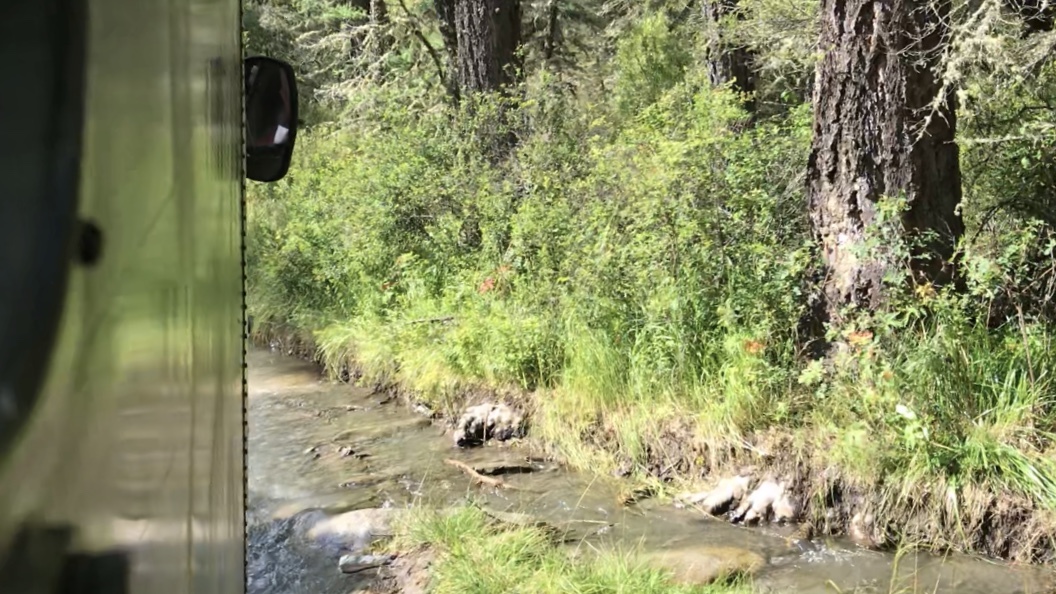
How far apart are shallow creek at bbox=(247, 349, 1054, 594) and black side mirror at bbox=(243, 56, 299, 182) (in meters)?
2.84

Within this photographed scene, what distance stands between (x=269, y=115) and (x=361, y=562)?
10.4 ft

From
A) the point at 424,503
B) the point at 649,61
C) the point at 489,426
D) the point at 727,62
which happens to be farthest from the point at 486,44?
the point at 424,503

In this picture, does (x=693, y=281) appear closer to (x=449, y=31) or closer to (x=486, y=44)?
(x=486, y=44)

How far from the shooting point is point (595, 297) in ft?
22.4

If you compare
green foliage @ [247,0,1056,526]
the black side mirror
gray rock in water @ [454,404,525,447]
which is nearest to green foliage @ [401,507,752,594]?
green foliage @ [247,0,1056,526]

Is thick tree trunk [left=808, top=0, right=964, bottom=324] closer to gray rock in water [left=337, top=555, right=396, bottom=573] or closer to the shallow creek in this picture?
the shallow creek

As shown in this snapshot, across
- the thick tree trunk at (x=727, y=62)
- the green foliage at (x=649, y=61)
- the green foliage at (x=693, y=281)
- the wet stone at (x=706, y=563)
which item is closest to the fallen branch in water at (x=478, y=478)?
the green foliage at (x=693, y=281)

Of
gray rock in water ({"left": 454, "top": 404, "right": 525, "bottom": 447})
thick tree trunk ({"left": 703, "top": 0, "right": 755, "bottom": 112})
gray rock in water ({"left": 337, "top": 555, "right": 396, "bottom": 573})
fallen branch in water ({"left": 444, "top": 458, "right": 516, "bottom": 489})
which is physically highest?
thick tree trunk ({"left": 703, "top": 0, "right": 755, "bottom": 112})

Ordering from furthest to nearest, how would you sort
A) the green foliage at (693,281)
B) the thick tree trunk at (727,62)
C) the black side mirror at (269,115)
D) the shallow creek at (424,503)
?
the thick tree trunk at (727,62) < the green foliage at (693,281) < the shallow creek at (424,503) < the black side mirror at (269,115)

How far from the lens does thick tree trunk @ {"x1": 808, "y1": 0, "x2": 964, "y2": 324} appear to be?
5320 mm

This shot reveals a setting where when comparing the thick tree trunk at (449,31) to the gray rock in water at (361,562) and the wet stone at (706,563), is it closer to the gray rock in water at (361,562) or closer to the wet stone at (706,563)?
the gray rock in water at (361,562)

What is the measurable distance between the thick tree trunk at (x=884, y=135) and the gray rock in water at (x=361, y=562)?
10.3ft

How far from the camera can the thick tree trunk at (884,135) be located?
5320 millimetres

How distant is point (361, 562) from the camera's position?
497 centimetres
